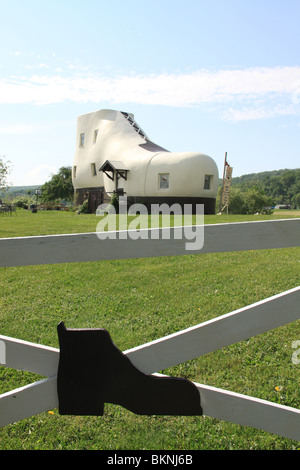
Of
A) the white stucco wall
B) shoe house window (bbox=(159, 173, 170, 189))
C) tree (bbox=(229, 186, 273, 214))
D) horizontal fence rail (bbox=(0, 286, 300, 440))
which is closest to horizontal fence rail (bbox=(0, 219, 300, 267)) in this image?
horizontal fence rail (bbox=(0, 286, 300, 440))

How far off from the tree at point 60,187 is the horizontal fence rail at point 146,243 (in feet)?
210

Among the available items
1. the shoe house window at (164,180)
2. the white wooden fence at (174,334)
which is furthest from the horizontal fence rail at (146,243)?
the shoe house window at (164,180)

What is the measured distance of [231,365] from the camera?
3.65 m

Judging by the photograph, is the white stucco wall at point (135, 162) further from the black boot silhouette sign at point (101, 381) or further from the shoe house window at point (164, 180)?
the black boot silhouette sign at point (101, 381)

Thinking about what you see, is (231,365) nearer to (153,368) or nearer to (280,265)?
(153,368)

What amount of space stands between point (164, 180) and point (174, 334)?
84.4 ft

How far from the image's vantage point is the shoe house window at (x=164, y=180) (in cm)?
2697

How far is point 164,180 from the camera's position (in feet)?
88.8

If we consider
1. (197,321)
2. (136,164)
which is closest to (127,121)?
(136,164)

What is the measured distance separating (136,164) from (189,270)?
2217 cm

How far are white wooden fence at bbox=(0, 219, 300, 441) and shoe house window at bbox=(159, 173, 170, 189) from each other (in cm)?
2541

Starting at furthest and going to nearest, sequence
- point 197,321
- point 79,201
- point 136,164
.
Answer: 1. point 79,201
2. point 136,164
3. point 197,321

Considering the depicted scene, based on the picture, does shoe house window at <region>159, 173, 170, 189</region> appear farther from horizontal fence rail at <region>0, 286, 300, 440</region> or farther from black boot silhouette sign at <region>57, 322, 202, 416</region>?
black boot silhouette sign at <region>57, 322, 202, 416</region>

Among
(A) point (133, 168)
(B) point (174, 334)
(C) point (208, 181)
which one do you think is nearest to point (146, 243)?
(B) point (174, 334)
